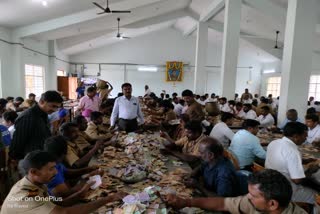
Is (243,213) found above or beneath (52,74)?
beneath

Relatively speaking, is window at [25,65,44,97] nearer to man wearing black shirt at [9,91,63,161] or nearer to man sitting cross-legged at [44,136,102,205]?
man wearing black shirt at [9,91,63,161]

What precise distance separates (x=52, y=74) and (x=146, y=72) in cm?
689

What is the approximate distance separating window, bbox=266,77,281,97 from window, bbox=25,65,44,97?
12716 mm

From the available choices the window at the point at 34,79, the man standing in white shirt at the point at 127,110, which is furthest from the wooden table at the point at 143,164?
the window at the point at 34,79

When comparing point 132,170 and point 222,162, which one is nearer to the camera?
point 222,162

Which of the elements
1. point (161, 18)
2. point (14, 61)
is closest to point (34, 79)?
point (14, 61)

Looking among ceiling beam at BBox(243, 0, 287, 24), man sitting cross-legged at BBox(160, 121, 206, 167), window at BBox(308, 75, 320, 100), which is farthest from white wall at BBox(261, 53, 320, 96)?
man sitting cross-legged at BBox(160, 121, 206, 167)

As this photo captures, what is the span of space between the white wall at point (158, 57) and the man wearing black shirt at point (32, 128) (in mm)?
14459

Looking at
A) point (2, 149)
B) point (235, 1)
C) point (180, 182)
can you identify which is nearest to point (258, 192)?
point (180, 182)

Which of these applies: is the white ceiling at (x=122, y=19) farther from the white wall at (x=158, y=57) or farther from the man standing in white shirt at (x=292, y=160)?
the man standing in white shirt at (x=292, y=160)

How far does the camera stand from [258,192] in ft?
4.68

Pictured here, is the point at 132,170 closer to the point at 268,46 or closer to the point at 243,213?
the point at 243,213

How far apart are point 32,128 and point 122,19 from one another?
925cm

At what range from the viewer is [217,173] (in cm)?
205
